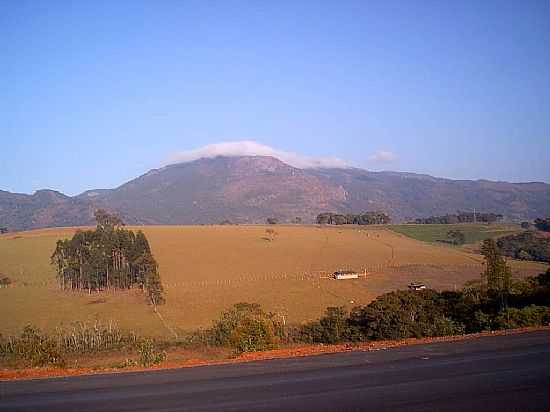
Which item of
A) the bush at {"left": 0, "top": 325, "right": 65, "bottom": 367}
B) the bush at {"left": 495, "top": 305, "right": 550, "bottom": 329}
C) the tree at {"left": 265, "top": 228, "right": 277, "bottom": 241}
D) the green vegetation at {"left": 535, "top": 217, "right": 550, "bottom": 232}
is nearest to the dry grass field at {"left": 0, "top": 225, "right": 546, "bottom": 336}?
the tree at {"left": 265, "top": 228, "right": 277, "bottom": 241}

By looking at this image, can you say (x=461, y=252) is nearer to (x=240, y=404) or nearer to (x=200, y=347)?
(x=200, y=347)

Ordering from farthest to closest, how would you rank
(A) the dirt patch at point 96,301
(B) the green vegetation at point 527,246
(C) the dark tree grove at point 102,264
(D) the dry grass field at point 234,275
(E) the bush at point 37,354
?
(B) the green vegetation at point 527,246 < (C) the dark tree grove at point 102,264 < (A) the dirt patch at point 96,301 < (D) the dry grass field at point 234,275 < (E) the bush at point 37,354

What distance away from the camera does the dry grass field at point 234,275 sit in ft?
163

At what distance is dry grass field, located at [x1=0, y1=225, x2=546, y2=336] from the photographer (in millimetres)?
49750

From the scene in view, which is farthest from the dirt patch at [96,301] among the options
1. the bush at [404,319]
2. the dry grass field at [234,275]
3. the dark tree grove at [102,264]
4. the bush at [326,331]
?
the bush at [404,319]

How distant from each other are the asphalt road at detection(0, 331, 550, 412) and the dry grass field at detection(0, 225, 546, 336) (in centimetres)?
2714

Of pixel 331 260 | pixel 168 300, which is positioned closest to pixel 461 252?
pixel 331 260

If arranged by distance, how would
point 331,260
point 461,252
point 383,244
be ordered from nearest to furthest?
point 331,260 < point 461,252 < point 383,244

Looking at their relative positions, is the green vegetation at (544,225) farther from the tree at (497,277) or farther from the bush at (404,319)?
the bush at (404,319)

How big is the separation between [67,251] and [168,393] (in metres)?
60.3

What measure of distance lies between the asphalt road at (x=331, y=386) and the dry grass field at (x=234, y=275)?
27.1 meters

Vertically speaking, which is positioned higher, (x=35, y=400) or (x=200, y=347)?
(x=35, y=400)

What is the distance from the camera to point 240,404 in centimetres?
1051

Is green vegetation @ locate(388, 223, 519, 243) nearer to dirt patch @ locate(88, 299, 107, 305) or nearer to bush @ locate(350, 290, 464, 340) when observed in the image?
dirt patch @ locate(88, 299, 107, 305)
